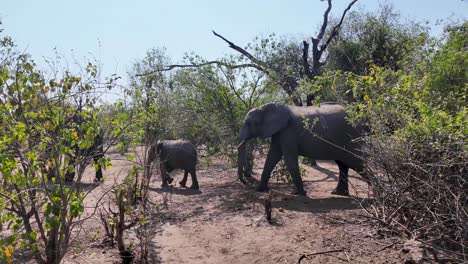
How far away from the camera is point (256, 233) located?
22.0 feet

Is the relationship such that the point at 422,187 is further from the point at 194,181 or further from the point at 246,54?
the point at 246,54

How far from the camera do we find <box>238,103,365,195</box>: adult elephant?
917cm

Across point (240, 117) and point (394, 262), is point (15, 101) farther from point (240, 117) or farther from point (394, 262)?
point (240, 117)

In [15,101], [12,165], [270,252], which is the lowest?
[270,252]

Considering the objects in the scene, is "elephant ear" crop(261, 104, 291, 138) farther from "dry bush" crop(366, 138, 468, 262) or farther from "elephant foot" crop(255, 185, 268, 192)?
"dry bush" crop(366, 138, 468, 262)

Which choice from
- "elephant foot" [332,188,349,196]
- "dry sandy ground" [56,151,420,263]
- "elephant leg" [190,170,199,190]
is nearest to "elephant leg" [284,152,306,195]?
"dry sandy ground" [56,151,420,263]

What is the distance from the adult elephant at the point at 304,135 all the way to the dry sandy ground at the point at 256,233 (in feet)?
2.24

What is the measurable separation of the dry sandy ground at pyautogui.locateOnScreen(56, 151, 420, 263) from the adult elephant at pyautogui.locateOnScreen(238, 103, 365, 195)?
683mm

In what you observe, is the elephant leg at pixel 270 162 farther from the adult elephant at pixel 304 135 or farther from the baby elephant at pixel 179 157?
the baby elephant at pixel 179 157

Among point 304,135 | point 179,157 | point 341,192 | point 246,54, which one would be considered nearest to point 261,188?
point 304,135

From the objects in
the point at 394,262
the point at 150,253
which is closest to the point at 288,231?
the point at 394,262

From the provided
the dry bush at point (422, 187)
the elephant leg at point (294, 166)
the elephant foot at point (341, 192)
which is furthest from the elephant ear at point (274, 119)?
the dry bush at point (422, 187)

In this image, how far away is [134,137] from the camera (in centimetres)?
509

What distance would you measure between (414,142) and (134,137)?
122 inches
